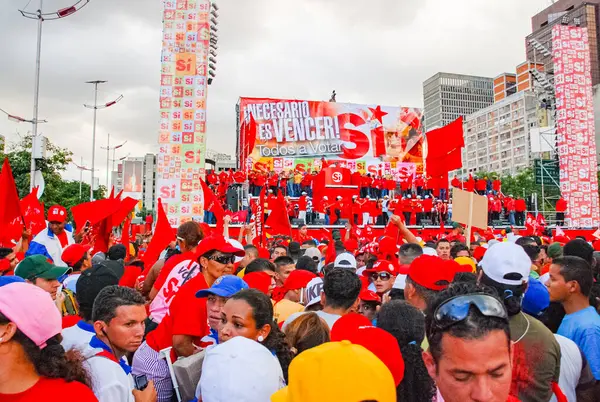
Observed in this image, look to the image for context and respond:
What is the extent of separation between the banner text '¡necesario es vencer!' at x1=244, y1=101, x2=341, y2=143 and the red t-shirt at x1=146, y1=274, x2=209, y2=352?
28952mm

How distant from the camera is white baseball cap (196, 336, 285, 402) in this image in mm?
2129

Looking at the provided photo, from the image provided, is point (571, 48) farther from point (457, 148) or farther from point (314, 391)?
point (314, 391)

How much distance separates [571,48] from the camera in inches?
930

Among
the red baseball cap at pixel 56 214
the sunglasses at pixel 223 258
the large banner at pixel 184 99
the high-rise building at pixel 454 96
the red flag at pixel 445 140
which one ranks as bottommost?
the sunglasses at pixel 223 258

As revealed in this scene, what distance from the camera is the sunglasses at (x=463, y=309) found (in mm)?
1562

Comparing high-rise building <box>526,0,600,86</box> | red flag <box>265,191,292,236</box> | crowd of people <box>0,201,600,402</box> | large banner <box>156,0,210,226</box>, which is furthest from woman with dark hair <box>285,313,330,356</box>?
high-rise building <box>526,0,600,86</box>

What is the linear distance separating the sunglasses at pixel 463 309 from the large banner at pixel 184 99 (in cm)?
1656

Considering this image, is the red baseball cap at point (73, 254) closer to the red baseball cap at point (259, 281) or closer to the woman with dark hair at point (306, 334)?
the red baseball cap at point (259, 281)

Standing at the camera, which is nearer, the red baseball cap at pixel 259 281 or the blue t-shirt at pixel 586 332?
the blue t-shirt at pixel 586 332

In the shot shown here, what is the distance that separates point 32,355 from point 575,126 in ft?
84.1

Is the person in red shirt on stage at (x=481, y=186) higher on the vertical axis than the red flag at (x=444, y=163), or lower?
higher

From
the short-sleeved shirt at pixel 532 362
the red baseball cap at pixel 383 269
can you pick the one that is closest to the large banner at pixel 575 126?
the red baseball cap at pixel 383 269

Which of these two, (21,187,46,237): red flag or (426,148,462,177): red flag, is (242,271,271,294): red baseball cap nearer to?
(21,187,46,237): red flag

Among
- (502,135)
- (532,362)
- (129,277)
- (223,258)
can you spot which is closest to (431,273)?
(532,362)
